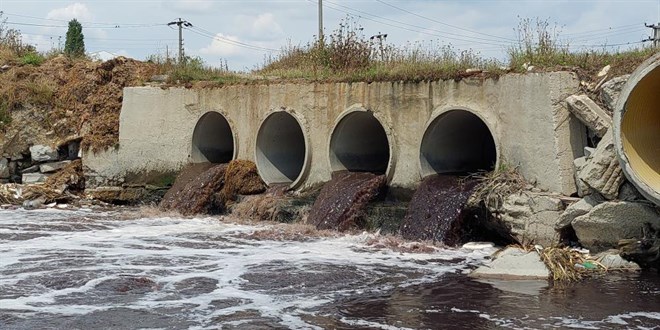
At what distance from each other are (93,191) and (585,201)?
10.4 meters

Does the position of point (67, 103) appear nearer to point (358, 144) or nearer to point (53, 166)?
point (53, 166)

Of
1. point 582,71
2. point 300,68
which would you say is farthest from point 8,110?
point 582,71

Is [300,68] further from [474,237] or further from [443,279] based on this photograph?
[443,279]

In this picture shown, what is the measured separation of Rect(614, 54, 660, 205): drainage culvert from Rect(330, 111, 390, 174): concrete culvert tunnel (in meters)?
4.86

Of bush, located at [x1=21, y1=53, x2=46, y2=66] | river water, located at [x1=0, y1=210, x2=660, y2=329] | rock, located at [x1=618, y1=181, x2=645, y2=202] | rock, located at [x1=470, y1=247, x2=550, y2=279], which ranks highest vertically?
bush, located at [x1=21, y1=53, x2=46, y2=66]

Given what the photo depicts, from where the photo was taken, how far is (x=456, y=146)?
1282cm

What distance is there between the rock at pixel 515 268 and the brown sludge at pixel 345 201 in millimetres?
3298

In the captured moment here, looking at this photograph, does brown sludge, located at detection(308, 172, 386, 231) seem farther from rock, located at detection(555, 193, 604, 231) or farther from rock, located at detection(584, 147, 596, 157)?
rock, located at detection(584, 147, 596, 157)

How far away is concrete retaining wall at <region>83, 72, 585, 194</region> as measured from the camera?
1015cm

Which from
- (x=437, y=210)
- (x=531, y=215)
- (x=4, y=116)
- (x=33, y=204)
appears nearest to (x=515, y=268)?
(x=531, y=215)

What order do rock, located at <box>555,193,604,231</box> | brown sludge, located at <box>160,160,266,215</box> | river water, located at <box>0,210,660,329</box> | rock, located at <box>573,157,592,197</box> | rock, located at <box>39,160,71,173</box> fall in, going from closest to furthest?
river water, located at <box>0,210,660,329</box> < rock, located at <box>555,193,604,231</box> < rock, located at <box>573,157,592,197</box> < brown sludge, located at <box>160,160,266,215</box> < rock, located at <box>39,160,71,173</box>

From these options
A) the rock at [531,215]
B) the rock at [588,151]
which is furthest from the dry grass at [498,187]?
the rock at [588,151]

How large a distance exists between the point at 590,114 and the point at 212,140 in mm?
8780

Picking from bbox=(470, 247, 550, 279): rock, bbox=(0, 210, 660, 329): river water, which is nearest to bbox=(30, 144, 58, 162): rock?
bbox=(0, 210, 660, 329): river water
